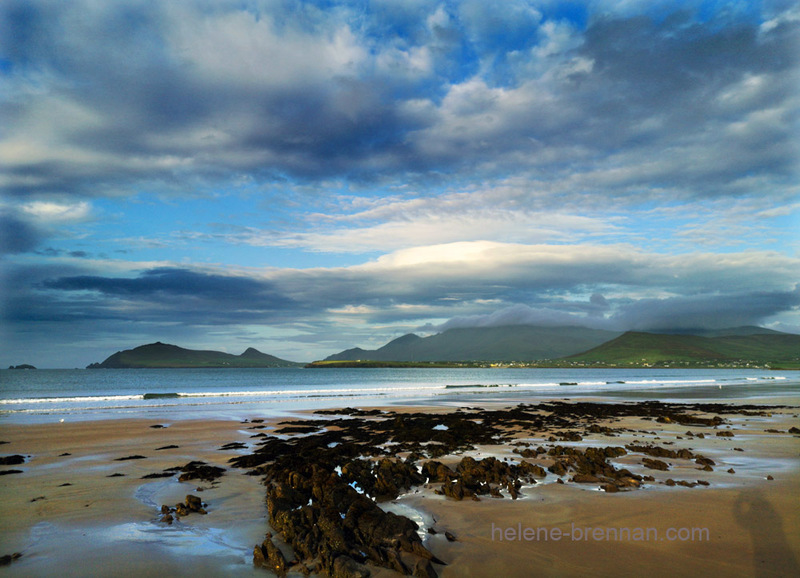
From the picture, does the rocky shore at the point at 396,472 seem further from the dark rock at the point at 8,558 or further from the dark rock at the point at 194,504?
the dark rock at the point at 8,558

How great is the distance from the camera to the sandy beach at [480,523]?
8086 mm

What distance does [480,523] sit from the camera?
10.1 m

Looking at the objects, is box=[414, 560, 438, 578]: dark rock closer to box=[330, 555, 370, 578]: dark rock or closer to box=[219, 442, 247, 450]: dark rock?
box=[330, 555, 370, 578]: dark rock

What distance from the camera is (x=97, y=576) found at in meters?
7.78

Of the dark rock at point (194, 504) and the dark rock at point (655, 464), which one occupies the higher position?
the dark rock at point (194, 504)

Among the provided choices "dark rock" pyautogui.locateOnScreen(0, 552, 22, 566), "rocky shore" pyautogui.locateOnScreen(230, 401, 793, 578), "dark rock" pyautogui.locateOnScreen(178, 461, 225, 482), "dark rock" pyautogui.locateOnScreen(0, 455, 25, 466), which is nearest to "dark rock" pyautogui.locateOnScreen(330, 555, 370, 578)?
"rocky shore" pyautogui.locateOnScreen(230, 401, 793, 578)

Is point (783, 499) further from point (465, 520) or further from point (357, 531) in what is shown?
point (357, 531)

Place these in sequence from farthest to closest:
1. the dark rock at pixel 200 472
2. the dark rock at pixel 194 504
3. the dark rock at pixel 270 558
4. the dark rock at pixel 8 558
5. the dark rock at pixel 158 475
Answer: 1. the dark rock at pixel 158 475
2. the dark rock at pixel 200 472
3. the dark rock at pixel 194 504
4. the dark rock at pixel 8 558
5. the dark rock at pixel 270 558

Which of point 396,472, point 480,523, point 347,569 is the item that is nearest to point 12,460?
point 396,472

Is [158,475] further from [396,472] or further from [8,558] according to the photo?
[396,472]

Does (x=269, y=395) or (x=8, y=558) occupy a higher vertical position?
(x=8, y=558)

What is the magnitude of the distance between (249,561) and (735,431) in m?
26.0

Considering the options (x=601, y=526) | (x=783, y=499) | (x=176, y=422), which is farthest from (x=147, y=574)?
(x=176, y=422)

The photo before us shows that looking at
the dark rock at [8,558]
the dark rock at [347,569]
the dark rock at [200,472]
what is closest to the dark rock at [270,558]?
the dark rock at [347,569]
